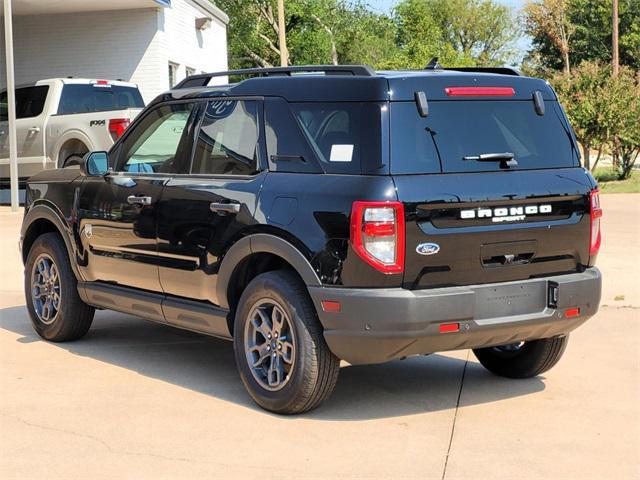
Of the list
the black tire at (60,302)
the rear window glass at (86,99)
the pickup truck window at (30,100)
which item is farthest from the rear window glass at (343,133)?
the pickup truck window at (30,100)

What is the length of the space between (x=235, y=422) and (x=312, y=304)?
758 millimetres

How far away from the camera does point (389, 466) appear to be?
489 centimetres

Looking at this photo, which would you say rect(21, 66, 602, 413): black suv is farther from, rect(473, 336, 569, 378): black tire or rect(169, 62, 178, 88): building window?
rect(169, 62, 178, 88): building window

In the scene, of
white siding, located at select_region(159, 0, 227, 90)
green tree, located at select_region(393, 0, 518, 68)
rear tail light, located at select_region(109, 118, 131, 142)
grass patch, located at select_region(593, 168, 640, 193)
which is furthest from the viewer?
green tree, located at select_region(393, 0, 518, 68)

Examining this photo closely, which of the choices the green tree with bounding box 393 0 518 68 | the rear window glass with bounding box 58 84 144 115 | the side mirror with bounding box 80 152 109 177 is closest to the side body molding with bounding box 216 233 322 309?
the side mirror with bounding box 80 152 109 177

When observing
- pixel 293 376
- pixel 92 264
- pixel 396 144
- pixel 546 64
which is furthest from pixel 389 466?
pixel 546 64

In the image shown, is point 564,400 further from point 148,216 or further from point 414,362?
point 148,216

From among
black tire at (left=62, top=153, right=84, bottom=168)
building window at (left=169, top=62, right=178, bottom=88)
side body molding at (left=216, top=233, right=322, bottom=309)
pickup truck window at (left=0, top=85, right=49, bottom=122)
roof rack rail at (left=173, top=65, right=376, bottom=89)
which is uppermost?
building window at (left=169, top=62, right=178, bottom=88)

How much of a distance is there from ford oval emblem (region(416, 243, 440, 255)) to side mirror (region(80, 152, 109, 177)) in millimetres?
2805

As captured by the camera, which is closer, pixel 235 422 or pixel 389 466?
pixel 389 466

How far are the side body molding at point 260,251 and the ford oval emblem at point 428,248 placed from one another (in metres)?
0.54

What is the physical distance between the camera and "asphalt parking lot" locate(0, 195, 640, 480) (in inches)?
194

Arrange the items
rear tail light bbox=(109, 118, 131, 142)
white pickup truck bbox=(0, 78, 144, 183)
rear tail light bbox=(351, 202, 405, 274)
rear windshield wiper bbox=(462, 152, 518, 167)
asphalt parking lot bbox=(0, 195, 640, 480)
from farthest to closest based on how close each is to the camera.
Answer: white pickup truck bbox=(0, 78, 144, 183)
rear tail light bbox=(109, 118, 131, 142)
rear windshield wiper bbox=(462, 152, 518, 167)
rear tail light bbox=(351, 202, 405, 274)
asphalt parking lot bbox=(0, 195, 640, 480)

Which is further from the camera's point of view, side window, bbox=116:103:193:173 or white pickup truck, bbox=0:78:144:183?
white pickup truck, bbox=0:78:144:183
